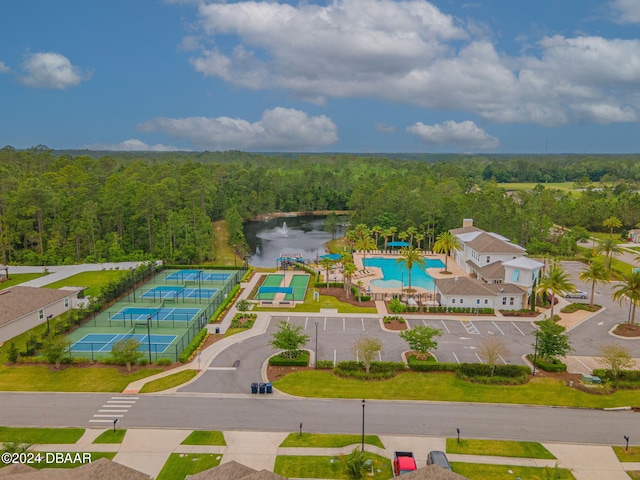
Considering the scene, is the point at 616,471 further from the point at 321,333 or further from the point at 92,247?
the point at 92,247

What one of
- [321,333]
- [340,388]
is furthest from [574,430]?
[321,333]

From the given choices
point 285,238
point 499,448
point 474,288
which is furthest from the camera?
point 285,238

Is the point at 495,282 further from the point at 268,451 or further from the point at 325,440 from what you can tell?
the point at 268,451

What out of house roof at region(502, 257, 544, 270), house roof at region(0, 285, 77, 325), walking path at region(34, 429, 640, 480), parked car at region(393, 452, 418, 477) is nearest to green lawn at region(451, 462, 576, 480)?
walking path at region(34, 429, 640, 480)

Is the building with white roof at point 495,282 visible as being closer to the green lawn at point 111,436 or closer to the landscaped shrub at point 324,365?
the landscaped shrub at point 324,365

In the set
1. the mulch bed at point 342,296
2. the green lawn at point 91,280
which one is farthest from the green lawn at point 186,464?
the green lawn at point 91,280

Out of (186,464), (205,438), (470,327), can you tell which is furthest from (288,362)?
(470,327)
